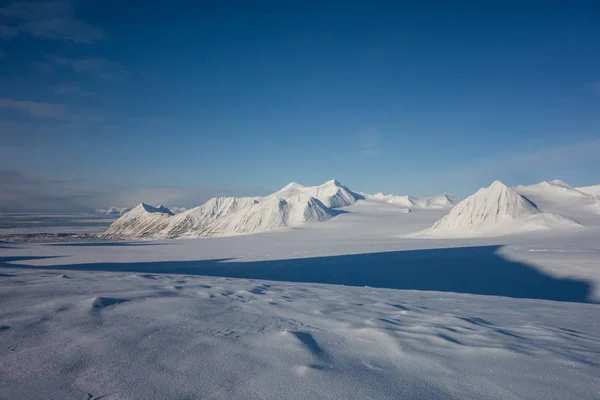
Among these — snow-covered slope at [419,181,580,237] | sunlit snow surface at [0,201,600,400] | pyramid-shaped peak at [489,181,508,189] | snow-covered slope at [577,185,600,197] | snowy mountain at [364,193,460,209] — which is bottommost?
sunlit snow surface at [0,201,600,400]

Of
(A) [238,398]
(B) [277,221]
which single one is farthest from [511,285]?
(B) [277,221]

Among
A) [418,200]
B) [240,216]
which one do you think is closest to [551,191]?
[240,216]

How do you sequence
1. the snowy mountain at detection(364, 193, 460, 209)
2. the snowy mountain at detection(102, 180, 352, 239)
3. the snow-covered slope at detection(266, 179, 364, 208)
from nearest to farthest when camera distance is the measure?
1. the snowy mountain at detection(102, 180, 352, 239)
2. the snow-covered slope at detection(266, 179, 364, 208)
3. the snowy mountain at detection(364, 193, 460, 209)

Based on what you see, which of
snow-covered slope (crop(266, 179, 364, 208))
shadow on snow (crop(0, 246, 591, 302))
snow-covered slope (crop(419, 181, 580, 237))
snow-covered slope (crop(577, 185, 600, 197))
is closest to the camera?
shadow on snow (crop(0, 246, 591, 302))

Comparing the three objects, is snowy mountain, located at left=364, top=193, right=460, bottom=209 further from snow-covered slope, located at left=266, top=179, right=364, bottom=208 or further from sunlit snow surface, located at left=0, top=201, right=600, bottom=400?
sunlit snow surface, located at left=0, top=201, right=600, bottom=400

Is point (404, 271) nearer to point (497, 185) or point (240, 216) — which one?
point (497, 185)

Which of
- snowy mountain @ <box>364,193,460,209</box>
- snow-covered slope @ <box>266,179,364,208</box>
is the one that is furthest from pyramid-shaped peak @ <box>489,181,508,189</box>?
snowy mountain @ <box>364,193,460,209</box>

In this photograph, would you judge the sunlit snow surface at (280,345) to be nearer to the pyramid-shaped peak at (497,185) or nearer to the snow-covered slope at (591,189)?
the pyramid-shaped peak at (497,185)
